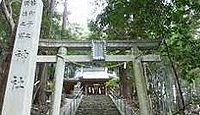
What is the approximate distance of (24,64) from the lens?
18.5 feet

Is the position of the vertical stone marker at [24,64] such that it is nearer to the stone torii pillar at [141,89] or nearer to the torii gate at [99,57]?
the torii gate at [99,57]

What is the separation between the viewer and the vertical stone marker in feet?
17.1

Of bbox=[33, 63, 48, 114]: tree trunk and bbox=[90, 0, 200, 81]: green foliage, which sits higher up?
bbox=[90, 0, 200, 81]: green foliage

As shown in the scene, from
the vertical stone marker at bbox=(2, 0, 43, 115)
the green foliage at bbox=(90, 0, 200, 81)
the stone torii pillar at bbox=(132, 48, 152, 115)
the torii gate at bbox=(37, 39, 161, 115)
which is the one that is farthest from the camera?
the torii gate at bbox=(37, 39, 161, 115)

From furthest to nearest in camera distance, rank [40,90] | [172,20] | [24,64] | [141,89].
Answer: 1. [40,90]
2. [141,89]
3. [172,20]
4. [24,64]

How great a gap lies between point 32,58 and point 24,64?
0.78 ft

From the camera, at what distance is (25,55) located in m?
5.74

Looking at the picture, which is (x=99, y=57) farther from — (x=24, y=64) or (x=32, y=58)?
(x=24, y=64)

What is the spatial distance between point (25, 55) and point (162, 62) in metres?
4.02

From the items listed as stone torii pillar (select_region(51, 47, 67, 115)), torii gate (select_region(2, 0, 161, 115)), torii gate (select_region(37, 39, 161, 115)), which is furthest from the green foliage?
stone torii pillar (select_region(51, 47, 67, 115))

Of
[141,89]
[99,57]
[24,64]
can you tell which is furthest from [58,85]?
[24,64]

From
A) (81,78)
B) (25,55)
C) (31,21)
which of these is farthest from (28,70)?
(81,78)

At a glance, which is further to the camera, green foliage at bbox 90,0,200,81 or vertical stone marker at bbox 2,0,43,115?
green foliage at bbox 90,0,200,81

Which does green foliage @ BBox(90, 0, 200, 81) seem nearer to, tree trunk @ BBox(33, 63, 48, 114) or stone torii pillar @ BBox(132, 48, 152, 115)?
stone torii pillar @ BBox(132, 48, 152, 115)
